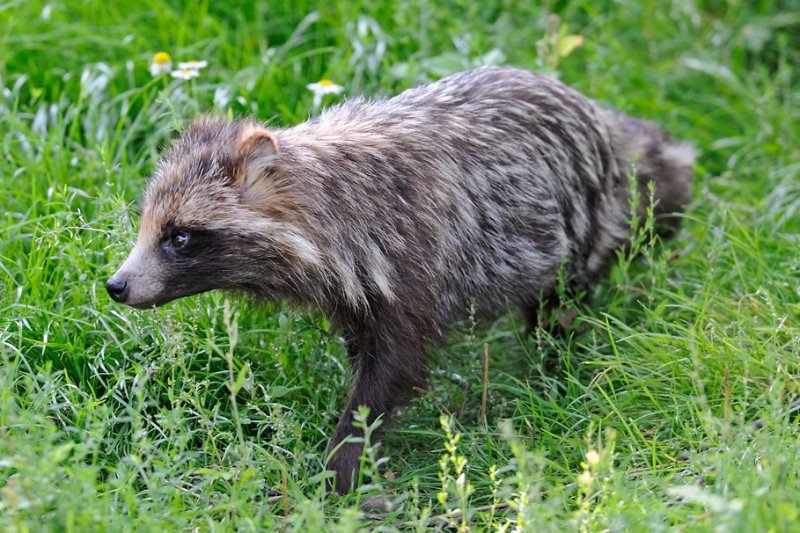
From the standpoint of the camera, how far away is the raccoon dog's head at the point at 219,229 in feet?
12.8

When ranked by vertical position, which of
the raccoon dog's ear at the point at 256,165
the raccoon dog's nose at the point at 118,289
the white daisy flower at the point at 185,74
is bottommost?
the raccoon dog's nose at the point at 118,289

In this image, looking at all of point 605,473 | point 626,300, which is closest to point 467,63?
point 626,300

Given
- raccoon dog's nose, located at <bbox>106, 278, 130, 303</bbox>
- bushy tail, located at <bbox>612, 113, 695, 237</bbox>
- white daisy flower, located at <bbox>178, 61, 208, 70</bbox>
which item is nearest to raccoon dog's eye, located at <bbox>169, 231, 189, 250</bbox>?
raccoon dog's nose, located at <bbox>106, 278, 130, 303</bbox>

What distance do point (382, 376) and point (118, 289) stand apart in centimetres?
105

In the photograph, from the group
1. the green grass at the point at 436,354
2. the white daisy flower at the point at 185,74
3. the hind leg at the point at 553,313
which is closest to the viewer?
the green grass at the point at 436,354

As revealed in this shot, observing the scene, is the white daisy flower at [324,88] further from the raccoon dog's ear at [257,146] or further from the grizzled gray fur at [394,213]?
the raccoon dog's ear at [257,146]

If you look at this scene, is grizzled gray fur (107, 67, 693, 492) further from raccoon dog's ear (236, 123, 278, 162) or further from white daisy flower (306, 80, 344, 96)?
white daisy flower (306, 80, 344, 96)

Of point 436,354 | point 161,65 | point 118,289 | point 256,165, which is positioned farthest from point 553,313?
point 161,65

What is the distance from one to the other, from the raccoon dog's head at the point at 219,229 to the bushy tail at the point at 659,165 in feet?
6.32

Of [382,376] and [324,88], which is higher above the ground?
[324,88]

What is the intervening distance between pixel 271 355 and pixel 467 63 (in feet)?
7.39

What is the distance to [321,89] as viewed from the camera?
18.1 ft

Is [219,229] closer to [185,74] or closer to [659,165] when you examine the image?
[185,74]

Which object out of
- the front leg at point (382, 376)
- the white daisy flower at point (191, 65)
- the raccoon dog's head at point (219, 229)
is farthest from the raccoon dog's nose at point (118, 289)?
the white daisy flower at point (191, 65)
